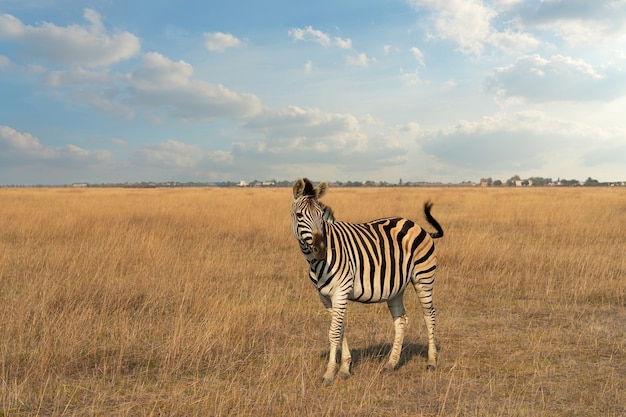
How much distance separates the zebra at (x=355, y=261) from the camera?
4191 millimetres

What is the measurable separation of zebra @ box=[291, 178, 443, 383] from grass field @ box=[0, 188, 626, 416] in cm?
53

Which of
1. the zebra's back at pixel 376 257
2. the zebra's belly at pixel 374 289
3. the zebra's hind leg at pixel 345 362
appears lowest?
the zebra's hind leg at pixel 345 362

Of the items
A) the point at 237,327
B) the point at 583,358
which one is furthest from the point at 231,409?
the point at 583,358

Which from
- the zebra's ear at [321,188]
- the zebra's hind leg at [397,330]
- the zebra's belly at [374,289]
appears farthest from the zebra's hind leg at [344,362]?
the zebra's ear at [321,188]

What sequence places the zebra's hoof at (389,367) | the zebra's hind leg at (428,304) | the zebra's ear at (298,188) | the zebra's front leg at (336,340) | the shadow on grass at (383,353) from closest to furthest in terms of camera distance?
1. the zebra's ear at (298,188)
2. the zebra's front leg at (336,340)
3. the zebra's hoof at (389,367)
4. the zebra's hind leg at (428,304)
5. the shadow on grass at (383,353)

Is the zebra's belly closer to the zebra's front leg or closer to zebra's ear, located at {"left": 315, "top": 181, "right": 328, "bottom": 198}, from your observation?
the zebra's front leg

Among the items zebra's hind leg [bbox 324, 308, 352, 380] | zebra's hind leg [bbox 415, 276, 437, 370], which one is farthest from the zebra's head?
zebra's hind leg [bbox 415, 276, 437, 370]

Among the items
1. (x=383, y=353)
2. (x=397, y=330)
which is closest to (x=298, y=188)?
(x=397, y=330)

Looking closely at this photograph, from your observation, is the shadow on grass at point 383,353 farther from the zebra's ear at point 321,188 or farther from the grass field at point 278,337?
the zebra's ear at point 321,188

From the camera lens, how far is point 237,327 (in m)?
6.15

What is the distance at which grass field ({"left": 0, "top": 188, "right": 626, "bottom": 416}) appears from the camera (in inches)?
171

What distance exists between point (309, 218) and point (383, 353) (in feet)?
8.14

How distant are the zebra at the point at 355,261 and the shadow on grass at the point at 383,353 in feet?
1.12

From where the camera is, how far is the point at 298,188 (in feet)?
13.8
